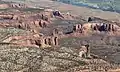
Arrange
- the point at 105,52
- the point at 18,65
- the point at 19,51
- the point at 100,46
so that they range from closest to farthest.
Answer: the point at 18,65
the point at 19,51
the point at 105,52
the point at 100,46

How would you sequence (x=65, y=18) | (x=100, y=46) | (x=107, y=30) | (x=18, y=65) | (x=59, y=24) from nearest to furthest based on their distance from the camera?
(x=18, y=65), (x=100, y=46), (x=107, y=30), (x=59, y=24), (x=65, y=18)

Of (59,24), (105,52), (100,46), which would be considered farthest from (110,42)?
(59,24)

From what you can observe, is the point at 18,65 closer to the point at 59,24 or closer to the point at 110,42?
the point at 110,42

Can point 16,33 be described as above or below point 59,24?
above

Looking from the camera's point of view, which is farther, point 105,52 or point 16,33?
point 105,52

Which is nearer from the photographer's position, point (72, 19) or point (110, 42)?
point (110, 42)

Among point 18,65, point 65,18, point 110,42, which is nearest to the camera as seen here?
point 18,65

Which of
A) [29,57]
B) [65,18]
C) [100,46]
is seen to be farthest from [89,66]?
[65,18]

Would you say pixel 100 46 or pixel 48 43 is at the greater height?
pixel 48 43

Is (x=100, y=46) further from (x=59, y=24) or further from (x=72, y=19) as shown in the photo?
(x=72, y=19)
